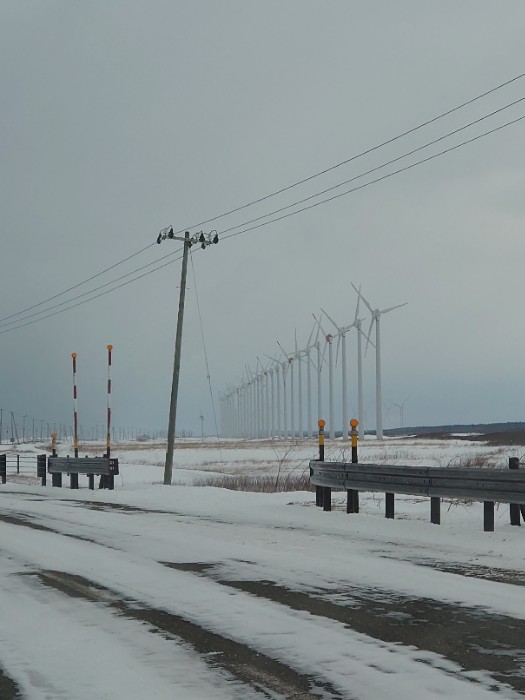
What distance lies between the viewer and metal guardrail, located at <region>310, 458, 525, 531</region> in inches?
445

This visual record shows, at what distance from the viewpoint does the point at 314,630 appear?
5.88 metres

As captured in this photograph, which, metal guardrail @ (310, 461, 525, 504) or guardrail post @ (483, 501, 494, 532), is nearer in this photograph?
metal guardrail @ (310, 461, 525, 504)

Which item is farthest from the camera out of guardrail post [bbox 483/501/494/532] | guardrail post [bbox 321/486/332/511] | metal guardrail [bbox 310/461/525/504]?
guardrail post [bbox 321/486/332/511]

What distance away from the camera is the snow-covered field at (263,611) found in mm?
4723

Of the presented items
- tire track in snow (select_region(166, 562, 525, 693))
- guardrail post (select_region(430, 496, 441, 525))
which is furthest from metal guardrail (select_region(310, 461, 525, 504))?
tire track in snow (select_region(166, 562, 525, 693))

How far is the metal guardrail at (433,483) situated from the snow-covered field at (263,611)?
1.51 feet

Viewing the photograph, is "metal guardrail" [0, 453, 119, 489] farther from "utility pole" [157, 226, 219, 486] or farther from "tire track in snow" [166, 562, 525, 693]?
"tire track in snow" [166, 562, 525, 693]

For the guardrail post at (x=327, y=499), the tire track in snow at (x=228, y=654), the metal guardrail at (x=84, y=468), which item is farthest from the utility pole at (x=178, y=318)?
the tire track in snow at (x=228, y=654)

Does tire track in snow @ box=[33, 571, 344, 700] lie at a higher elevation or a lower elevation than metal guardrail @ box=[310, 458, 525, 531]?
lower

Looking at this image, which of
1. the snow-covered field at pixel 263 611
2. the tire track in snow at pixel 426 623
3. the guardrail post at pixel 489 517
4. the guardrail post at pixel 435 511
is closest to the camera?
the snow-covered field at pixel 263 611

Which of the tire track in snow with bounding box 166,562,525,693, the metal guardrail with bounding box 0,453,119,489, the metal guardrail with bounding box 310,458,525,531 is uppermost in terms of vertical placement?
the metal guardrail with bounding box 310,458,525,531

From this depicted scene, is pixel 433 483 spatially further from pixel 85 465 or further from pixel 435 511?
pixel 85 465

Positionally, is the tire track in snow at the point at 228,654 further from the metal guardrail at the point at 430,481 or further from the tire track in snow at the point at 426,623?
the metal guardrail at the point at 430,481

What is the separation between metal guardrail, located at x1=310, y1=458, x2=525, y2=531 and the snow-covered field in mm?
459
